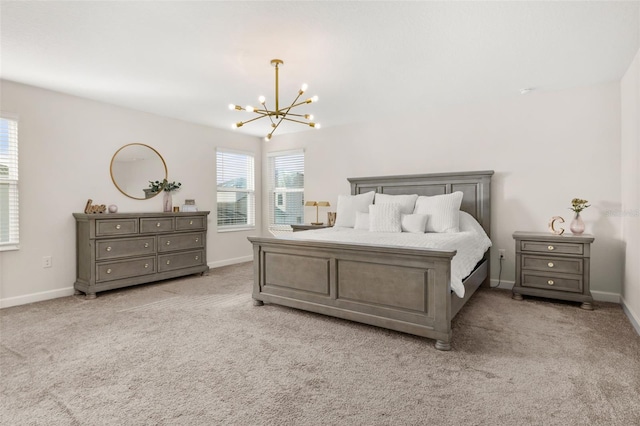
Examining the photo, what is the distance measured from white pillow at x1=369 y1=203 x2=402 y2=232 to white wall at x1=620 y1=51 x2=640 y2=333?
2.07 m

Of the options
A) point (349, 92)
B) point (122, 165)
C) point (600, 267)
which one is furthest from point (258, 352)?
point (600, 267)

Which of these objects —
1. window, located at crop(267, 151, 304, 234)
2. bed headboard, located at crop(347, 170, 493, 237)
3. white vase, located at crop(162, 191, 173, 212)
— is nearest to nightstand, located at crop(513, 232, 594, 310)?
bed headboard, located at crop(347, 170, 493, 237)

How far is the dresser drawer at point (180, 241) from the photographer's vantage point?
4.48 m

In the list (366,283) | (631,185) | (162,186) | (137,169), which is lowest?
(366,283)

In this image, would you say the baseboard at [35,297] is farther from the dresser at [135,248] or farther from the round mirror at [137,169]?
the round mirror at [137,169]

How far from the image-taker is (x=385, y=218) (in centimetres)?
388

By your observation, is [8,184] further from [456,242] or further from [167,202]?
[456,242]

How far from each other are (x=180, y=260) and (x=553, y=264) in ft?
14.9

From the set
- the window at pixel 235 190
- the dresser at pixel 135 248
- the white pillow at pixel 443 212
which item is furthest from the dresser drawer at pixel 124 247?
the white pillow at pixel 443 212

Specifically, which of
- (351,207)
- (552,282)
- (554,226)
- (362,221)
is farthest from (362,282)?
(554,226)

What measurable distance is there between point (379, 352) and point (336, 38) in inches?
93.3

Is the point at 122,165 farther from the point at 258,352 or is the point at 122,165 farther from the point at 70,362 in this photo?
the point at 258,352

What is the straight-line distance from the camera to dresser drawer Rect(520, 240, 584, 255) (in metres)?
3.32

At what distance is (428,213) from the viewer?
3.92m
